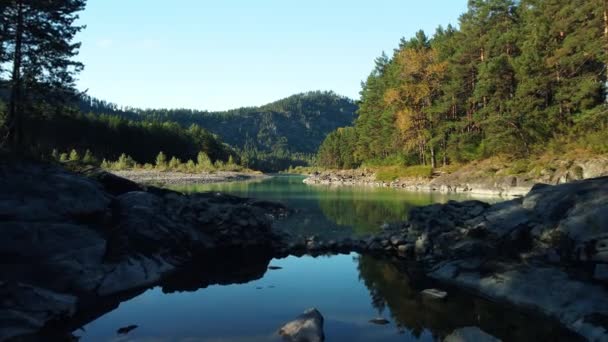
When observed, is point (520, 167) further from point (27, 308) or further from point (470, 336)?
point (27, 308)

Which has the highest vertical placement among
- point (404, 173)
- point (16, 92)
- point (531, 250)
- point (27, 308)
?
point (16, 92)

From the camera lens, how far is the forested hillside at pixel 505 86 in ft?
131

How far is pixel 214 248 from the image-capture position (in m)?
17.4

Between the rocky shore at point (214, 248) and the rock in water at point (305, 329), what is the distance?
189 inches

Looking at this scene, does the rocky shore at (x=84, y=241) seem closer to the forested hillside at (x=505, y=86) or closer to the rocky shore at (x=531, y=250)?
the rocky shore at (x=531, y=250)

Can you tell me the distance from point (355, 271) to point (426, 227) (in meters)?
4.65

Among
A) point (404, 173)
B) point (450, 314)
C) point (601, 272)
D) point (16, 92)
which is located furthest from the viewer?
point (404, 173)

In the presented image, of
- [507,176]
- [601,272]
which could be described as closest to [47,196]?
[601,272]

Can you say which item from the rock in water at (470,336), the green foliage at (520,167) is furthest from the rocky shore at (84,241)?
the green foliage at (520,167)

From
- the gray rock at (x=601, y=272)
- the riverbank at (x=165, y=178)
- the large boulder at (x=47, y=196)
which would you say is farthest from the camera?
the riverbank at (x=165, y=178)

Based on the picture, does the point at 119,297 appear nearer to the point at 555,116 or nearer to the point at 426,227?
the point at 426,227

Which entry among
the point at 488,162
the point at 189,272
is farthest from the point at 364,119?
the point at 189,272

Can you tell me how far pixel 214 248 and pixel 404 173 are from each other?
49162 mm

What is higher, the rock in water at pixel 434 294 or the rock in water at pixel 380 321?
the rock in water at pixel 434 294
